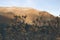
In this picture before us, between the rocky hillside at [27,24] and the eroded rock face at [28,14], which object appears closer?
the rocky hillside at [27,24]

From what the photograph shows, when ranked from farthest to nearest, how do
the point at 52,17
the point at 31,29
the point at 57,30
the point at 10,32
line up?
the point at 52,17, the point at 57,30, the point at 31,29, the point at 10,32

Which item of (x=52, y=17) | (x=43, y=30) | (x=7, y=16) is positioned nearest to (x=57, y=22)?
(x=52, y=17)

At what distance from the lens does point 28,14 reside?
25547mm

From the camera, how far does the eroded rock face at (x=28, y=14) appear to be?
24.0 metres

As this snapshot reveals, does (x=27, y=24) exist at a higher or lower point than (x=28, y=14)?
lower

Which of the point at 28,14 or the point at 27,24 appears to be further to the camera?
the point at 28,14

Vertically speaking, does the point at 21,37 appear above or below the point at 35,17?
below

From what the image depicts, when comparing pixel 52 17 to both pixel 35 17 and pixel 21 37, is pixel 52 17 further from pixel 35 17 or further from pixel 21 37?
pixel 21 37

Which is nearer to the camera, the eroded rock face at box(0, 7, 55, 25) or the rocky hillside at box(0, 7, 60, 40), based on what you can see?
the rocky hillside at box(0, 7, 60, 40)

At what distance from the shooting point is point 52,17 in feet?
86.6

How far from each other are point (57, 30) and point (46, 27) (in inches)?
58.7

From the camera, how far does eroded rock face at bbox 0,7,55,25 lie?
24.0 meters

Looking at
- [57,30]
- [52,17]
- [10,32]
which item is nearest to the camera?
[10,32]

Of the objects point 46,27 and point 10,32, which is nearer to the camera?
point 10,32
